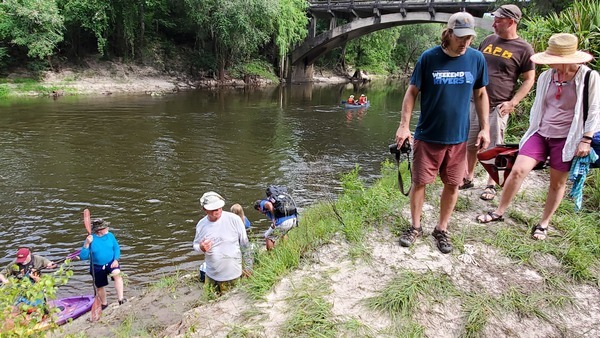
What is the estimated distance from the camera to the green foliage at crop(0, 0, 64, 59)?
22.0 meters

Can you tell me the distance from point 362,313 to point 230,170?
8819 mm

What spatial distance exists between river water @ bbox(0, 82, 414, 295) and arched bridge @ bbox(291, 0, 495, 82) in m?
13.0

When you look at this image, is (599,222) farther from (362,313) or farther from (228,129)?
(228,129)

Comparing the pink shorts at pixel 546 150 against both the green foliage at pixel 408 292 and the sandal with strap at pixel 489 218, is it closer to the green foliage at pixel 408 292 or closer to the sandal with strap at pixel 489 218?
the sandal with strap at pixel 489 218

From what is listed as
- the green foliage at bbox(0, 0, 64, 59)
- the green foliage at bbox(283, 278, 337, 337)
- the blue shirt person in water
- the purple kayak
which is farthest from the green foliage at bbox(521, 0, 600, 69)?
the green foliage at bbox(0, 0, 64, 59)

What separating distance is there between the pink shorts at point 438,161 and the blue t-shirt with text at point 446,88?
85 mm

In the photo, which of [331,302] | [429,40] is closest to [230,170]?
[331,302]

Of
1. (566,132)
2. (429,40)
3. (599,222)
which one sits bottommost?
(599,222)

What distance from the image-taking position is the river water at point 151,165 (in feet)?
24.7

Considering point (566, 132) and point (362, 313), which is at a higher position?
point (566, 132)

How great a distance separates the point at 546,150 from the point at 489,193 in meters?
1.15

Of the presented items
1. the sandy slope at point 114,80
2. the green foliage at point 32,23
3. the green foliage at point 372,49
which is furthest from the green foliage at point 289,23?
the green foliage at point 32,23

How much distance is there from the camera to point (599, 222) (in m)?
4.25

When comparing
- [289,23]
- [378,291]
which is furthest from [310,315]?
[289,23]
